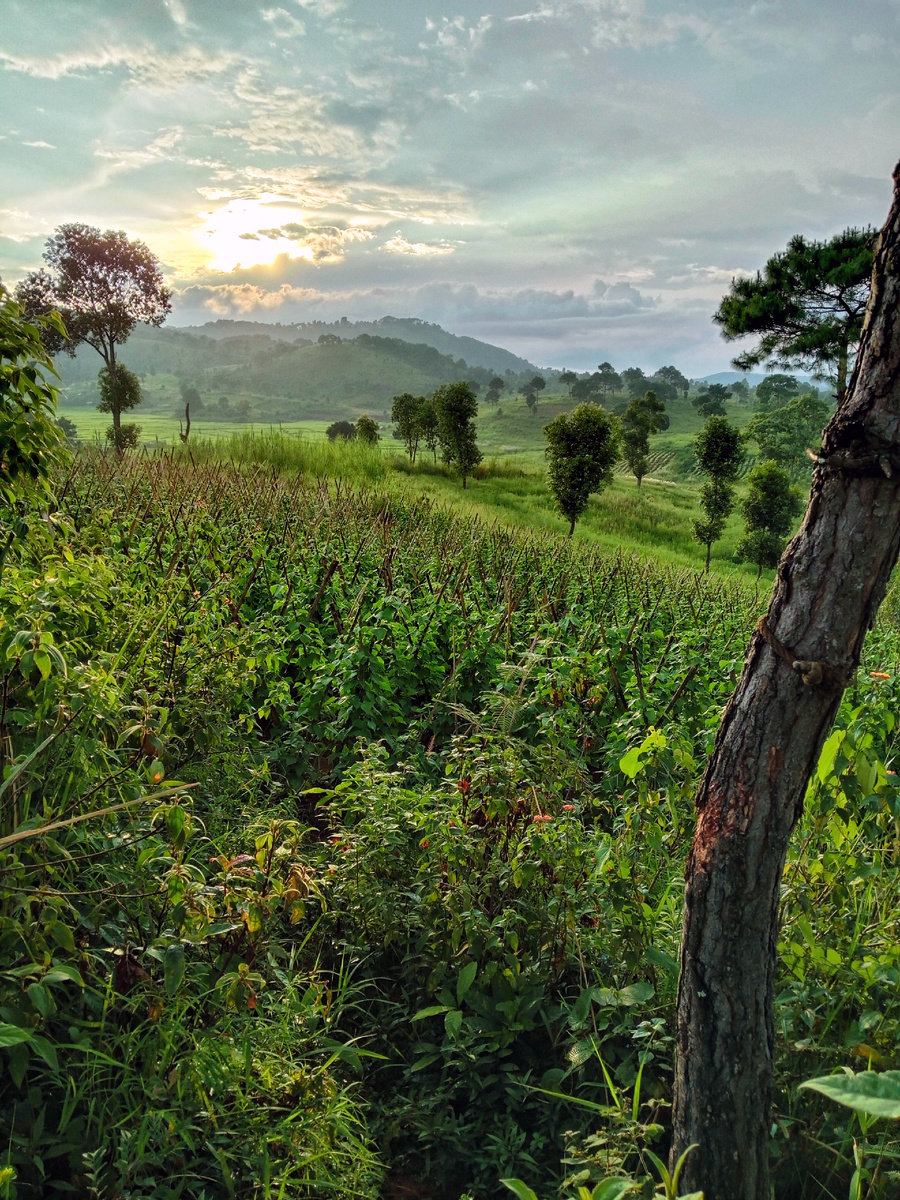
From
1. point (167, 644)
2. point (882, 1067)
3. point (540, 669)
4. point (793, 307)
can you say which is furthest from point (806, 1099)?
point (793, 307)

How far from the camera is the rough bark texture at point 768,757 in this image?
169 centimetres

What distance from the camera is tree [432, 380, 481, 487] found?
1350 inches

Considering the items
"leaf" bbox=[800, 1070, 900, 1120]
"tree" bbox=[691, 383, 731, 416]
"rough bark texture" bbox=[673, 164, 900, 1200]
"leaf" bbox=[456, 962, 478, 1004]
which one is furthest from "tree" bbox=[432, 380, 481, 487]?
"tree" bbox=[691, 383, 731, 416]

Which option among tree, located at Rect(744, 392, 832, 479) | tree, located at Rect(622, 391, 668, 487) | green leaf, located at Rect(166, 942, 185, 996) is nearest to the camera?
green leaf, located at Rect(166, 942, 185, 996)

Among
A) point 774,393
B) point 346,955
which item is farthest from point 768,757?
point 774,393

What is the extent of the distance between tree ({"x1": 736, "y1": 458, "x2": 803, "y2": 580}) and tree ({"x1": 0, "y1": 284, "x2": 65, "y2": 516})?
111 ft

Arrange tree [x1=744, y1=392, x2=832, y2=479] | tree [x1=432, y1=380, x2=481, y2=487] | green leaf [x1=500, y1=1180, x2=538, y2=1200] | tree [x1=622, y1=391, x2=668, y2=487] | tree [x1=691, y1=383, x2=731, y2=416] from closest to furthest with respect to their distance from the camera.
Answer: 1. green leaf [x1=500, y1=1180, x2=538, y2=1200]
2. tree [x1=432, y1=380, x2=481, y2=487]
3. tree [x1=622, y1=391, x2=668, y2=487]
4. tree [x1=744, y1=392, x2=832, y2=479]
5. tree [x1=691, y1=383, x2=731, y2=416]

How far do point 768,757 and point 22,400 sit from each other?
2907 mm

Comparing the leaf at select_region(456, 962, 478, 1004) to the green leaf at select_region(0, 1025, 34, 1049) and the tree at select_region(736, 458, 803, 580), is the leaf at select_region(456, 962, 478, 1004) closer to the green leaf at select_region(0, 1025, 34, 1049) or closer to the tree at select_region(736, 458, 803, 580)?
the green leaf at select_region(0, 1025, 34, 1049)

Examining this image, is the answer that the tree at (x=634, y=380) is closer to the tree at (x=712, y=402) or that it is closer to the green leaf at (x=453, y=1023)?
the tree at (x=712, y=402)

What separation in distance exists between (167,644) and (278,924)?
196 cm

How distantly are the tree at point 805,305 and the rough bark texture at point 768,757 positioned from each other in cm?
2955

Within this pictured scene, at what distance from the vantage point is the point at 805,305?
2933 cm

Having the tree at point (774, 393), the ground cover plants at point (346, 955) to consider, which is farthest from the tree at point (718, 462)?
the tree at point (774, 393)
